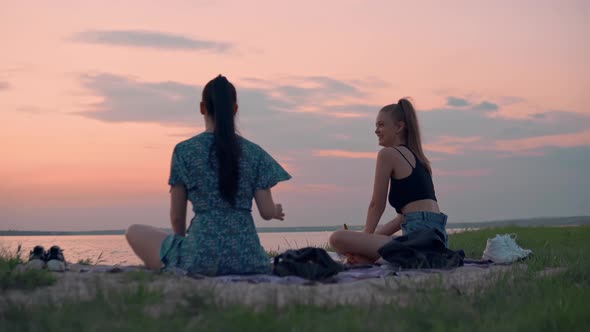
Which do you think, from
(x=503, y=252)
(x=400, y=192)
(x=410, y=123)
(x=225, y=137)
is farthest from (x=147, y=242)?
(x=503, y=252)

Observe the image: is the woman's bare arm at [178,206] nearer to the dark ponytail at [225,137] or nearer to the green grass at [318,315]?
the dark ponytail at [225,137]

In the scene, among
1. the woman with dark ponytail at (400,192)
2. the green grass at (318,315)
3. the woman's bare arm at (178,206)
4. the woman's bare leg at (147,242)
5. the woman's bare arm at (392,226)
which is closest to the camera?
the green grass at (318,315)

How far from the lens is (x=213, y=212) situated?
5613 millimetres

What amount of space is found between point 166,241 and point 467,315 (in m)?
2.76

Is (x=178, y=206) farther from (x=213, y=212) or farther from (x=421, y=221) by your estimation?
(x=421, y=221)

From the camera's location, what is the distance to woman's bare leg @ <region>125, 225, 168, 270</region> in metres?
5.97

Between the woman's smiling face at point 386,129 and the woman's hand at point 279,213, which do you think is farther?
the woman's smiling face at point 386,129

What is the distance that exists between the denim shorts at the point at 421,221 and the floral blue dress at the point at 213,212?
80.9 inches

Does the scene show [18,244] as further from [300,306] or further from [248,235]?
[300,306]

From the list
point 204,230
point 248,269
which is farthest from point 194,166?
point 248,269

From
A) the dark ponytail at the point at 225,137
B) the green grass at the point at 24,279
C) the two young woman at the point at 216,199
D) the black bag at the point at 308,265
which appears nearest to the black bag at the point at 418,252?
the black bag at the point at 308,265

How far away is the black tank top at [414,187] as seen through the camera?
7230 mm

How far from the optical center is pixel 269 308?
3980 millimetres

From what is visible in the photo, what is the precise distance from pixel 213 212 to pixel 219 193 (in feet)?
0.55
